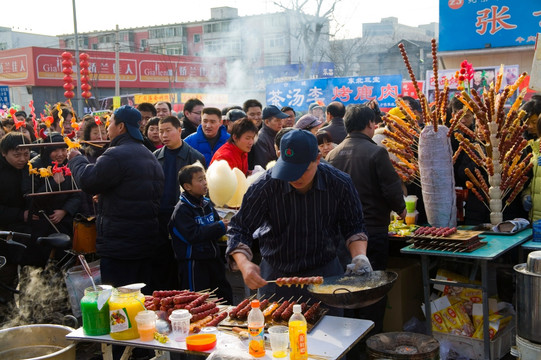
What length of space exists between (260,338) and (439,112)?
3.60m

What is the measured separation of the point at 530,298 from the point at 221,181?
2.92 m

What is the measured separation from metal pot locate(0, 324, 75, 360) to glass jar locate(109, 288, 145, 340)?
0.59 meters

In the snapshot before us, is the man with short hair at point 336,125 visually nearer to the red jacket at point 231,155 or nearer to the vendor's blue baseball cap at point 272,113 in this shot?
the vendor's blue baseball cap at point 272,113

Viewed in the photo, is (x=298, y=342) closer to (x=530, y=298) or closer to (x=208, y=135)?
(x=530, y=298)

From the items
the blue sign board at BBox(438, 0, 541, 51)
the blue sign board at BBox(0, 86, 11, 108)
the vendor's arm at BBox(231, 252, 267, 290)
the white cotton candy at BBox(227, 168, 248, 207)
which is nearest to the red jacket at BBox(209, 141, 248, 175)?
the white cotton candy at BBox(227, 168, 248, 207)

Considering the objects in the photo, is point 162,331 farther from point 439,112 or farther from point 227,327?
point 439,112

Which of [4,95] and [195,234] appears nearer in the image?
[195,234]

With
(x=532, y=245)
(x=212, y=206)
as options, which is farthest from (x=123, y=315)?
(x=532, y=245)

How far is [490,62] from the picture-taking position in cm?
1303

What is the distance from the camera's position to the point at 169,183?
5.61 meters

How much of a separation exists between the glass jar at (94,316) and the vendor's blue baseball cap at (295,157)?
1.36m

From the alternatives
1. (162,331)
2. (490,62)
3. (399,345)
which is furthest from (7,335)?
(490,62)

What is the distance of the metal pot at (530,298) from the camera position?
389 centimetres

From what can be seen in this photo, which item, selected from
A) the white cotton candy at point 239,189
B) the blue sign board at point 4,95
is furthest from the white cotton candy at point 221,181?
the blue sign board at point 4,95
